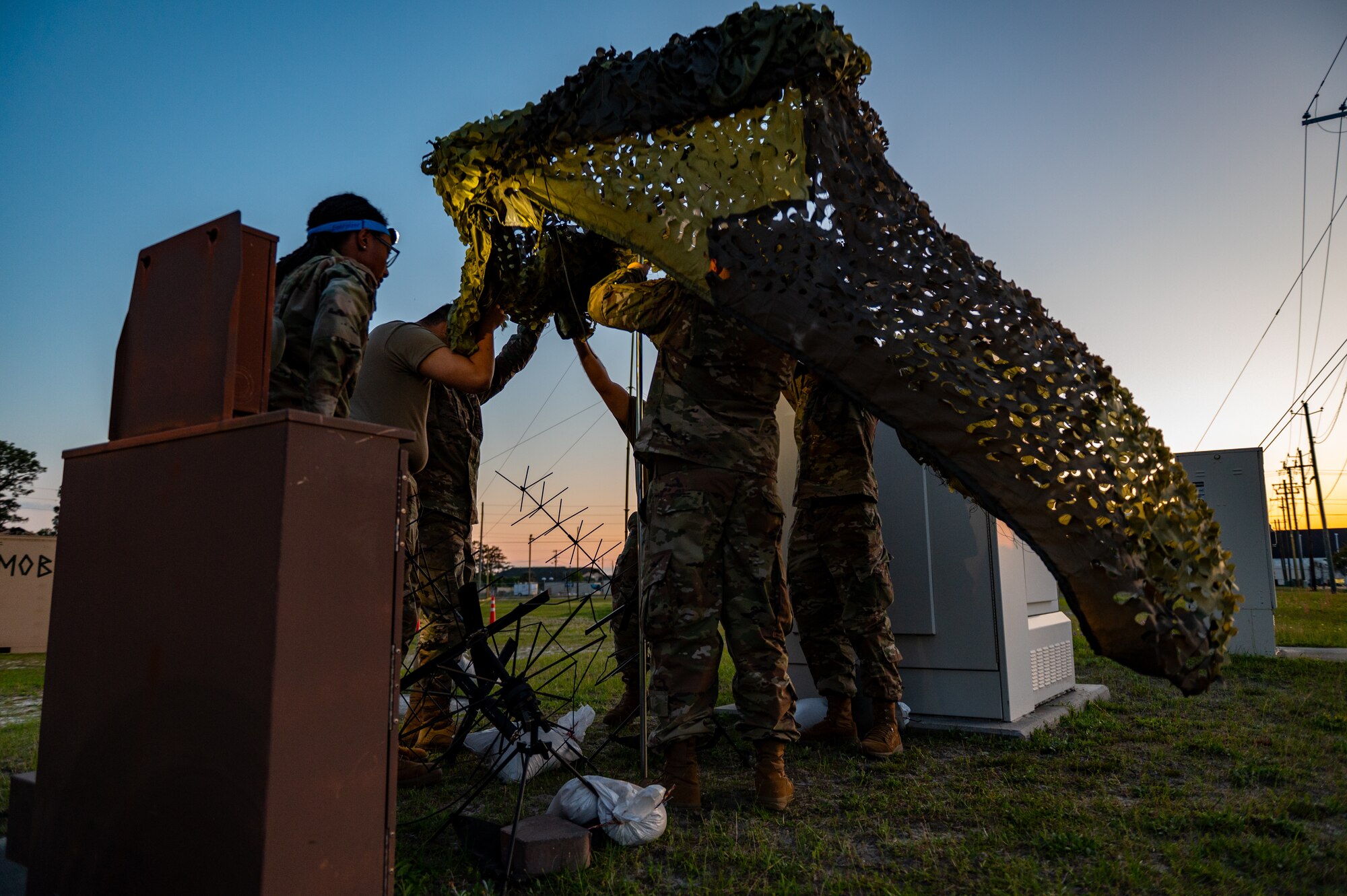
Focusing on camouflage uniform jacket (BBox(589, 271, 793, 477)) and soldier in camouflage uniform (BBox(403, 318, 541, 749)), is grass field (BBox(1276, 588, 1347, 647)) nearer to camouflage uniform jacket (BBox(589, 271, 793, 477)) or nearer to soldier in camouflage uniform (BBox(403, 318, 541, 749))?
camouflage uniform jacket (BBox(589, 271, 793, 477))

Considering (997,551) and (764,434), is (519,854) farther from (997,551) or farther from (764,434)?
(997,551)

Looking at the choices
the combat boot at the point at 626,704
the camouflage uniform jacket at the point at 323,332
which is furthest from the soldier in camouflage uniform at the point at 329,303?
the combat boot at the point at 626,704

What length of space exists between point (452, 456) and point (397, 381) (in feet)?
2.55

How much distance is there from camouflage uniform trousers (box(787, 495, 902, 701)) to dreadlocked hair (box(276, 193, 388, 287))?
97.5 inches

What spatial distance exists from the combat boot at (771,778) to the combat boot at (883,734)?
789 mm

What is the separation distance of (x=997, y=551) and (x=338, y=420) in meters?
3.59

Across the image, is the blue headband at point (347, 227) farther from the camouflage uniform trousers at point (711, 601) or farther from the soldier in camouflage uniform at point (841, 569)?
the soldier in camouflage uniform at point (841, 569)

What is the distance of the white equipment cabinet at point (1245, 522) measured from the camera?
6625 mm

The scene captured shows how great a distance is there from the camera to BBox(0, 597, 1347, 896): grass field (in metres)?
1.97

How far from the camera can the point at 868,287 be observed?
6.73 feet

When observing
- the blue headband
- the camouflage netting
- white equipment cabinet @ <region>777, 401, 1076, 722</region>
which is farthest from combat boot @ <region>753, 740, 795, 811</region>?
the blue headband

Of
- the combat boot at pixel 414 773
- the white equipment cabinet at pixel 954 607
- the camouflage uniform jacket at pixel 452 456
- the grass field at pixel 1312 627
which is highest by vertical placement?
the camouflage uniform jacket at pixel 452 456

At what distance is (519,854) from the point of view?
2.02 meters

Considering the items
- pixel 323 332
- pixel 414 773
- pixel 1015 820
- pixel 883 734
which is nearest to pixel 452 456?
pixel 414 773
